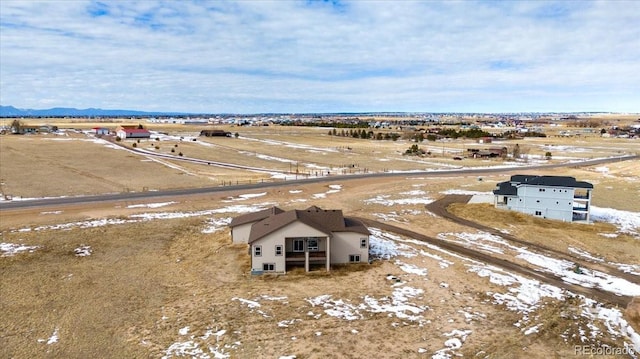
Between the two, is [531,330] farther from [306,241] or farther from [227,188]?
[227,188]

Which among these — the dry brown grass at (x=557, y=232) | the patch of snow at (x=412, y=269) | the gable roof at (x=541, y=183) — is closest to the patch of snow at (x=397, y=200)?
the dry brown grass at (x=557, y=232)

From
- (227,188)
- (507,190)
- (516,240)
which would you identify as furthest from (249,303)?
(227,188)

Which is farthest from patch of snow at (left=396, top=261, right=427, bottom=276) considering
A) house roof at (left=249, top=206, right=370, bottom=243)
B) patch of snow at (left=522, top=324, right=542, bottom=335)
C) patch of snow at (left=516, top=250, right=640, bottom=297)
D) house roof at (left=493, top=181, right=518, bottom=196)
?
house roof at (left=493, top=181, right=518, bottom=196)

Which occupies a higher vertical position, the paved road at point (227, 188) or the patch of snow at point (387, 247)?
the paved road at point (227, 188)

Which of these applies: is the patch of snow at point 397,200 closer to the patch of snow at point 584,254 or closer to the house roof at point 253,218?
the patch of snow at point 584,254

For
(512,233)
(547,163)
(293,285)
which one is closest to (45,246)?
(293,285)

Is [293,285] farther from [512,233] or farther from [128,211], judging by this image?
[128,211]
